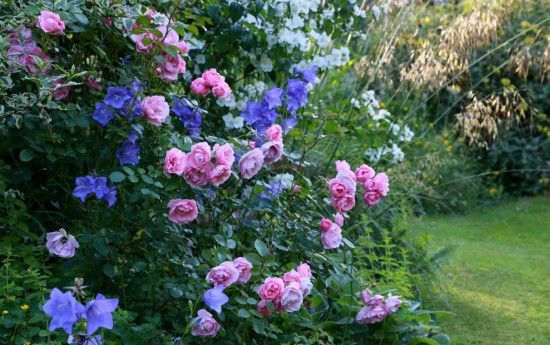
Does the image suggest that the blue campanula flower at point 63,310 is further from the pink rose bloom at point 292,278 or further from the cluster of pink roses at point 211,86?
the cluster of pink roses at point 211,86

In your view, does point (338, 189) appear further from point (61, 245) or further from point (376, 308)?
point (61, 245)

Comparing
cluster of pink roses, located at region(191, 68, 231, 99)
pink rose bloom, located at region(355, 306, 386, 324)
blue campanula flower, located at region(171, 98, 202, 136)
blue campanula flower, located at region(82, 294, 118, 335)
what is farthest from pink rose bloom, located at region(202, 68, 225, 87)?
blue campanula flower, located at region(82, 294, 118, 335)

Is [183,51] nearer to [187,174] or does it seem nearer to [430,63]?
[187,174]

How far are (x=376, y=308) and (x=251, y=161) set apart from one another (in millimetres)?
717

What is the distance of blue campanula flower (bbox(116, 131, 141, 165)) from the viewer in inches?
108

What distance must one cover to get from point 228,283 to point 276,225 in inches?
23.5

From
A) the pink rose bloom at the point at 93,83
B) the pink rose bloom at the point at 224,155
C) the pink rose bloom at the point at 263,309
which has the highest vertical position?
the pink rose bloom at the point at 224,155

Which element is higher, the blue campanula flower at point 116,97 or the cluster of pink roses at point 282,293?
the blue campanula flower at point 116,97

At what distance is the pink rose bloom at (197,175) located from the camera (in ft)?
8.16

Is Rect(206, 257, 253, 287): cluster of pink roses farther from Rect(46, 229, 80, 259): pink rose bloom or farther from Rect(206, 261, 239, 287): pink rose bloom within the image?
Rect(46, 229, 80, 259): pink rose bloom

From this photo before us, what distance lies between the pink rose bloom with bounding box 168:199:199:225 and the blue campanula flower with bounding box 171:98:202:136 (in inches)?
21.8

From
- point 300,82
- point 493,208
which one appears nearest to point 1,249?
point 300,82

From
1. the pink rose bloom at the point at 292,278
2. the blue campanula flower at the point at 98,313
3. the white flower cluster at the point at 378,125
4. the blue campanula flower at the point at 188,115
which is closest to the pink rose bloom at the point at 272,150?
the pink rose bloom at the point at 292,278

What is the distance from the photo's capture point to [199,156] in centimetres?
248
